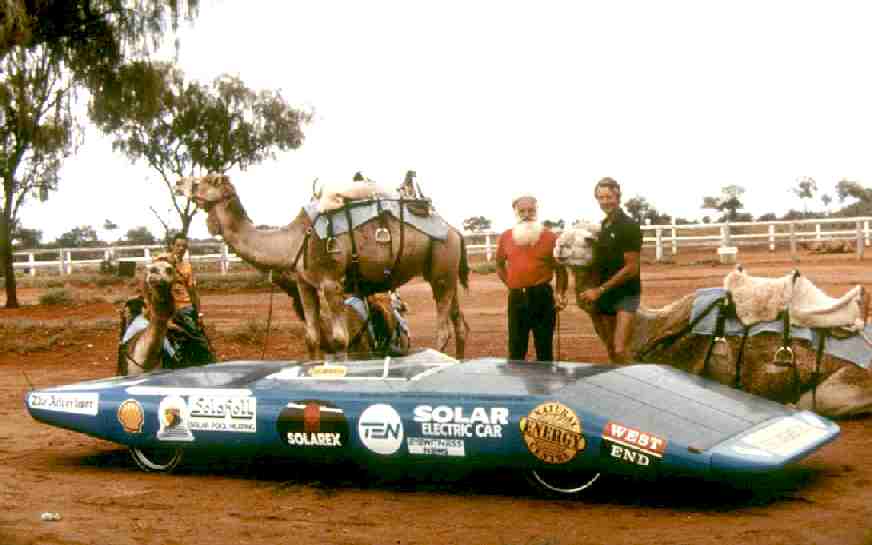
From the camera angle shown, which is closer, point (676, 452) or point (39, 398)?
point (676, 452)

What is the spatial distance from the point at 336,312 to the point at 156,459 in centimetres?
368

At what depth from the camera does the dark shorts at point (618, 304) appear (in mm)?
11055

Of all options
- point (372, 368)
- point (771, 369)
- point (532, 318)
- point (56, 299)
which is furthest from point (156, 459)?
point (56, 299)

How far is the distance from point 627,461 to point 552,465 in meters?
0.51

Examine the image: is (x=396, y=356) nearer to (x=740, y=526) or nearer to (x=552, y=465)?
(x=552, y=465)

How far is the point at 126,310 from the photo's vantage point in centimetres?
1293

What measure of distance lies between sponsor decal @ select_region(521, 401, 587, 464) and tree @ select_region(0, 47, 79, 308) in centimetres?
1579

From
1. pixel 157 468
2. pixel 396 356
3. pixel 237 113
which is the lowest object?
pixel 157 468

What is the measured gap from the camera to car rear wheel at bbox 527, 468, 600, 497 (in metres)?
8.26

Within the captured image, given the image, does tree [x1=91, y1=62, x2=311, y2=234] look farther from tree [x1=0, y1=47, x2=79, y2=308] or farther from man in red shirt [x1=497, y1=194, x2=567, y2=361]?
man in red shirt [x1=497, y1=194, x2=567, y2=361]

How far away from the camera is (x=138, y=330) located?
12484mm

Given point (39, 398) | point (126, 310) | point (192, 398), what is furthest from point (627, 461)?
point (126, 310)

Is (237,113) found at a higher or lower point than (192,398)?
higher

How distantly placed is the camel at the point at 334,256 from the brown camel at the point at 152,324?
68.3 inches
